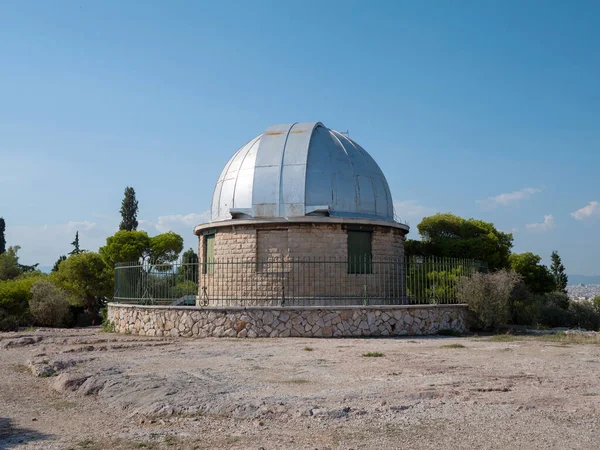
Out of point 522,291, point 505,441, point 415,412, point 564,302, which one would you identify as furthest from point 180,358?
point 564,302

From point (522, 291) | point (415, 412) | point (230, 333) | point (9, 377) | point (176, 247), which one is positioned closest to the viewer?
point (415, 412)

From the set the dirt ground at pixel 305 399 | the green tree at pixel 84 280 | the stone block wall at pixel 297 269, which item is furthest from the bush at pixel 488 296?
the green tree at pixel 84 280

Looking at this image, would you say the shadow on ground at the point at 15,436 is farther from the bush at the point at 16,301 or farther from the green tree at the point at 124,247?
the green tree at the point at 124,247

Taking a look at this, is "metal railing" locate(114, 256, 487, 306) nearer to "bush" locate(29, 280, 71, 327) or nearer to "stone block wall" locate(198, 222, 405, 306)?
"stone block wall" locate(198, 222, 405, 306)

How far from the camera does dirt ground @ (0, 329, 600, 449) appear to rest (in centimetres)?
568

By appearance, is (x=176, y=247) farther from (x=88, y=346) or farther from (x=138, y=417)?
(x=138, y=417)

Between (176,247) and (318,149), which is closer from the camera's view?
(318,149)

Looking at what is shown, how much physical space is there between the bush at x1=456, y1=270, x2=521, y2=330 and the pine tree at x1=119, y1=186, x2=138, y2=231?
32.5 meters

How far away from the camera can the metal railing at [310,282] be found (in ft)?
57.2

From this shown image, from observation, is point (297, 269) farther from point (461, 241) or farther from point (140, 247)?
point (140, 247)

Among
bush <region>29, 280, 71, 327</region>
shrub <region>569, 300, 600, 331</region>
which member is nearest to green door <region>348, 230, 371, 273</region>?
shrub <region>569, 300, 600, 331</region>

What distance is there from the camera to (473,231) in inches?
1038

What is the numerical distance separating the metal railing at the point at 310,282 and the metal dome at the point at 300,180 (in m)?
1.82

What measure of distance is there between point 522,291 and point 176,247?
2179 centimetres
